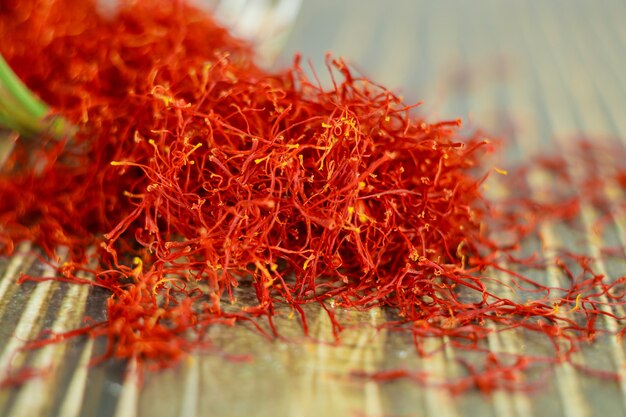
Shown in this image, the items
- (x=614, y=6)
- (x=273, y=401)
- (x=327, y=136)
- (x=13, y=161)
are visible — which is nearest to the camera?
(x=273, y=401)

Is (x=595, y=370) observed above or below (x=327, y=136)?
below

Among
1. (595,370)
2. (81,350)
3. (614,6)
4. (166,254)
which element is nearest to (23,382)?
(81,350)

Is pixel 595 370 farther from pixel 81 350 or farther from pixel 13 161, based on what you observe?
pixel 13 161

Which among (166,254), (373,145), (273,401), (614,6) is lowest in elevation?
(273,401)

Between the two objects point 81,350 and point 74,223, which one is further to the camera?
point 74,223

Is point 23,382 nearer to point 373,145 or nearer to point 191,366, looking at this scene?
point 191,366

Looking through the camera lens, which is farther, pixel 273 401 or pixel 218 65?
pixel 218 65

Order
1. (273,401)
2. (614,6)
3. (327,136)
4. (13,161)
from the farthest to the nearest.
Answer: (614,6)
(13,161)
(327,136)
(273,401)

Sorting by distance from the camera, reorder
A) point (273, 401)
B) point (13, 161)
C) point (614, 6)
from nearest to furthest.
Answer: point (273, 401)
point (13, 161)
point (614, 6)

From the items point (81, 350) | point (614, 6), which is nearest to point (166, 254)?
point (81, 350)
